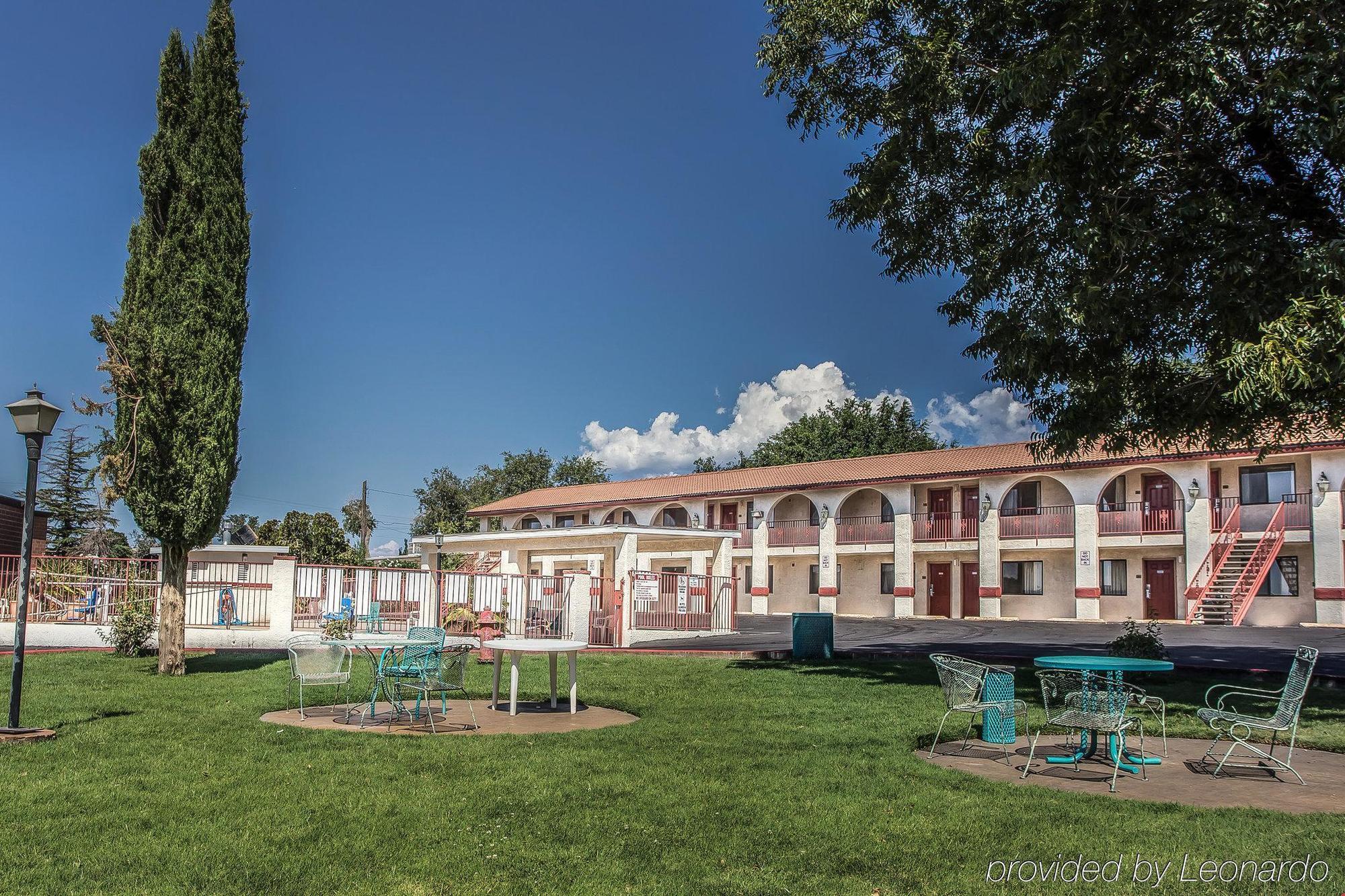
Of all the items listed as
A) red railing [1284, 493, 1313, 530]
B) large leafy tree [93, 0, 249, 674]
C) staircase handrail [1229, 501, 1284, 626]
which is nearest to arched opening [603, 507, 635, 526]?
staircase handrail [1229, 501, 1284, 626]

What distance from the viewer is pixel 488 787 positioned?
6.82 metres

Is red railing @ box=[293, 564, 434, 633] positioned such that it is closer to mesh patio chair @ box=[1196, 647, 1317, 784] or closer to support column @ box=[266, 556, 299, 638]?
support column @ box=[266, 556, 299, 638]

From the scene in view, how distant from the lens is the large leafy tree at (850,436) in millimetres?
56750

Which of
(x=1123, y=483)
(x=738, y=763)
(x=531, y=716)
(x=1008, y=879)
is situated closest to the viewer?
(x=1008, y=879)

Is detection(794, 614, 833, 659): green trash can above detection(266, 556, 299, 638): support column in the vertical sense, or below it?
below

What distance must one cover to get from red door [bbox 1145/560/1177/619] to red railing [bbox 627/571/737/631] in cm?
1532

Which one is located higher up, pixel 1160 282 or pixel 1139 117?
pixel 1139 117

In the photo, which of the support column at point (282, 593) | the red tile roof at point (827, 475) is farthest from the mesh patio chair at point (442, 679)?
the red tile roof at point (827, 475)

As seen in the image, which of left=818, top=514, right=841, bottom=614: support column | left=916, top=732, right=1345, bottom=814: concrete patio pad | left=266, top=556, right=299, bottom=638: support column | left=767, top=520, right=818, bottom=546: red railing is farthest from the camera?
left=767, top=520, right=818, bottom=546: red railing

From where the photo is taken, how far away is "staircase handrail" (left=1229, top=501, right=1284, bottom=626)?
27922mm

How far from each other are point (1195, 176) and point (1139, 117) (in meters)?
0.98

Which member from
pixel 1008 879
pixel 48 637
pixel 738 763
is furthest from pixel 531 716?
pixel 48 637

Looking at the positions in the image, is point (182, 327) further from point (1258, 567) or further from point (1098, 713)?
point (1258, 567)

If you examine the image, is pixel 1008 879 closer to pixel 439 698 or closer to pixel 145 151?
pixel 439 698
